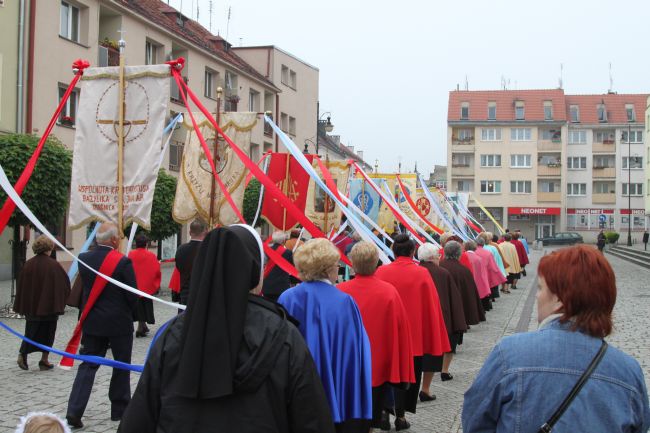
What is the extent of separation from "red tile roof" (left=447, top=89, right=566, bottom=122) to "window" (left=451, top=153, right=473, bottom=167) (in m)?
3.62

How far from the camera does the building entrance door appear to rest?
71000mm

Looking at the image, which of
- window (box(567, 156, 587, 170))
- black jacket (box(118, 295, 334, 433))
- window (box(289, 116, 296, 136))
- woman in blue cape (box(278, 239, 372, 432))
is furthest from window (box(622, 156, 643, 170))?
black jacket (box(118, 295, 334, 433))

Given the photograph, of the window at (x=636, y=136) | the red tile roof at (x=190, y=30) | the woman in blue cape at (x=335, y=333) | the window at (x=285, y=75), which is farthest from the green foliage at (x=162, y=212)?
the window at (x=636, y=136)

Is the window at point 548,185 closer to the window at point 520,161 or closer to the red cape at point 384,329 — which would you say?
the window at point 520,161

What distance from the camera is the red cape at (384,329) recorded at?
228 inches

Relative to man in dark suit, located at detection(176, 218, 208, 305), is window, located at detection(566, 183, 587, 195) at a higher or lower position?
higher

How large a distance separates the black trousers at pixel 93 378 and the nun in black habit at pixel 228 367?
4033 millimetres

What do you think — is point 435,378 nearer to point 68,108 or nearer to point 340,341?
point 340,341

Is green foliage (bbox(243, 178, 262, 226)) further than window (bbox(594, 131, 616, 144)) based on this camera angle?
No

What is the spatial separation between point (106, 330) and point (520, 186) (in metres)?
68.6

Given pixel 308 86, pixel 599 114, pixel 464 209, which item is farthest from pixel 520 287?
pixel 599 114

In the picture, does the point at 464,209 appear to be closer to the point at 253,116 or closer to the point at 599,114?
the point at 253,116

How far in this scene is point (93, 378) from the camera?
253 inches

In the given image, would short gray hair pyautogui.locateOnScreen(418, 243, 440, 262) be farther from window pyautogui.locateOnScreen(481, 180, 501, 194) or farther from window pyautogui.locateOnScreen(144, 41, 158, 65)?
window pyautogui.locateOnScreen(481, 180, 501, 194)
